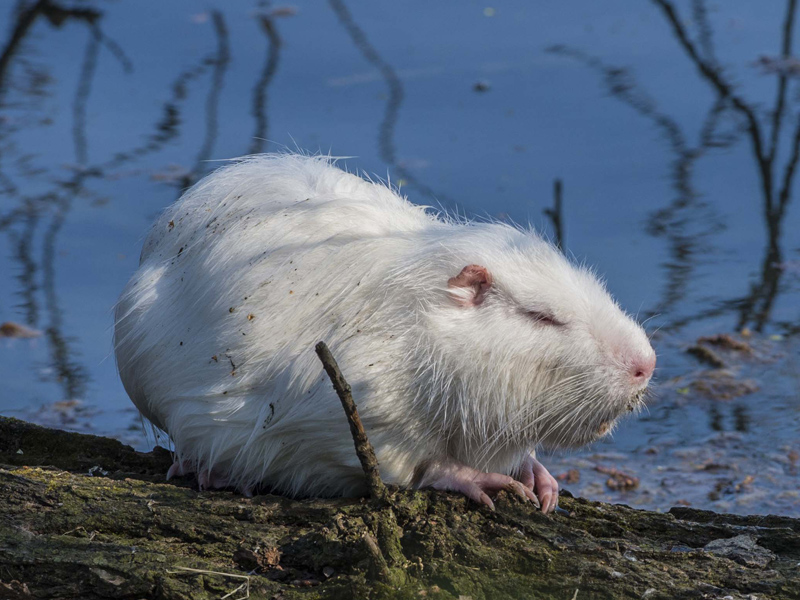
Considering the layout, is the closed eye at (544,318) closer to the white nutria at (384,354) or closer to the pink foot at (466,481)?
the white nutria at (384,354)

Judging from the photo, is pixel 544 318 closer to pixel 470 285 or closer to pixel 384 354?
pixel 470 285

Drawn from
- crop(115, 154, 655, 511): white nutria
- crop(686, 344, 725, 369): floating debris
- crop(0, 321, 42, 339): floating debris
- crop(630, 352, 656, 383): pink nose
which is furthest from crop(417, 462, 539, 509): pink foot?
crop(0, 321, 42, 339): floating debris

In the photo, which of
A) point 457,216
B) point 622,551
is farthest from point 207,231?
point 622,551

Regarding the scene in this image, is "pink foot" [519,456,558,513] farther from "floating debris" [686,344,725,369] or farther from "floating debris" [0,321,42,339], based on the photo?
"floating debris" [0,321,42,339]

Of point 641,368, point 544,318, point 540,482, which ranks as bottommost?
Result: point 540,482

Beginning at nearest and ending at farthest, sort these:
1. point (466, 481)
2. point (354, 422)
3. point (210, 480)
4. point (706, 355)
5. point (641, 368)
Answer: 1. point (354, 422)
2. point (466, 481)
3. point (641, 368)
4. point (210, 480)
5. point (706, 355)

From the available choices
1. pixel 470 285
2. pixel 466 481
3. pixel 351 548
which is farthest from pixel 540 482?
pixel 351 548

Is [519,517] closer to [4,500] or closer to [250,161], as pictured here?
[4,500]
